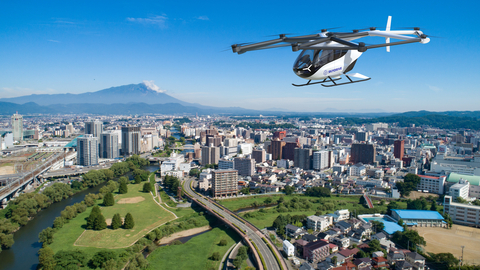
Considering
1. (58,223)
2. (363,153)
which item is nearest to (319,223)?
(58,223)

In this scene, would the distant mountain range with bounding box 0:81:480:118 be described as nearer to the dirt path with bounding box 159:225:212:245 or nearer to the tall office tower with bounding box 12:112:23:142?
the tall office tower with bounding box 12:112:23:142

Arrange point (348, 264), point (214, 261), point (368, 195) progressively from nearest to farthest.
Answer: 1. point (348, 264)
2. point (214, 261)
3. point (368, 195)

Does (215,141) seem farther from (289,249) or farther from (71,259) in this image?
(71,259)

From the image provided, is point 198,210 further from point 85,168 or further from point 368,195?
point 85,168

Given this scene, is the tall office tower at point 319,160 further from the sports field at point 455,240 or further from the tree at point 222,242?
the tree at point 222,242

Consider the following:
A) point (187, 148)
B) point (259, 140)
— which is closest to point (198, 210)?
point (187, 148)
